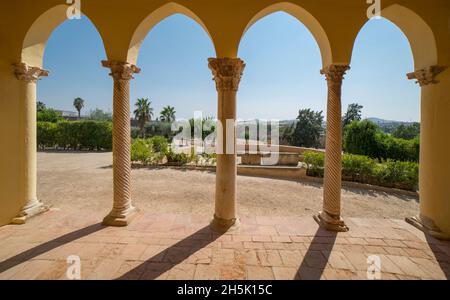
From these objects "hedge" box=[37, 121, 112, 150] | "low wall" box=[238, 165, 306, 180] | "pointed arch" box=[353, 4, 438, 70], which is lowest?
"low wall" box=[238, 165, 306, 180]

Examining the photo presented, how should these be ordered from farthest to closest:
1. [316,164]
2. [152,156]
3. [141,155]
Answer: [152,156]
[141,155]
[316,164]

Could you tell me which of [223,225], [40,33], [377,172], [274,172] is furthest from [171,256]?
[377,172]

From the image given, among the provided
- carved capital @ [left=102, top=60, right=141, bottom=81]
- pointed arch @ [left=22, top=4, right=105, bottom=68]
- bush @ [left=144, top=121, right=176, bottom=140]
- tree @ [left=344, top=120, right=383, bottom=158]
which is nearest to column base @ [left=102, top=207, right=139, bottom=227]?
carved capital @ [left=102, top=60, right=141, bottom=81]

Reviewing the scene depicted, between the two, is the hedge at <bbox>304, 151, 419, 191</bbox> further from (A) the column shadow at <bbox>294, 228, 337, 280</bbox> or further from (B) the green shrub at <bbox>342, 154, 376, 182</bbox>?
(A) the column shadow at <bbox>294, 228, 337, 280</bbox>

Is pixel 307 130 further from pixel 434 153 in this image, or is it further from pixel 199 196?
pixel 434 153

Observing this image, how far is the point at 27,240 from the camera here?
4.09 meters

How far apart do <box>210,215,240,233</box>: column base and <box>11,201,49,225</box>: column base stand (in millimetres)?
4154

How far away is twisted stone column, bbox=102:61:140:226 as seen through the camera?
4.75 m

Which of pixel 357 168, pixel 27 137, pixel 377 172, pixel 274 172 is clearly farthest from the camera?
pixel 274 172

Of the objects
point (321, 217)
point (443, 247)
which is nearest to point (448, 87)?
point (443, 247)

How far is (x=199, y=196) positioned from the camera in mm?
8172

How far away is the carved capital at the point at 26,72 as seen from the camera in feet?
15.5

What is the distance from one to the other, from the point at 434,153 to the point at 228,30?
5030 millimetres
